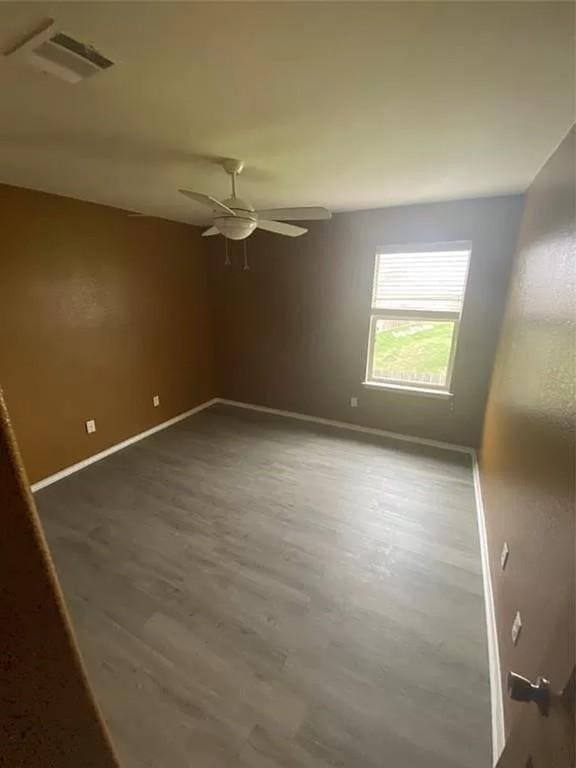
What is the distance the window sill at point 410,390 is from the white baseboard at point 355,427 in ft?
1.63

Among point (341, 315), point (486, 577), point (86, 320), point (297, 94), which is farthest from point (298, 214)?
point (486, 577)

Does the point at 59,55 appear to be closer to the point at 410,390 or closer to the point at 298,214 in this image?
the point at 298,214

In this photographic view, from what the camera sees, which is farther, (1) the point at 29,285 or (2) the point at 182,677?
(1) the point at 29,285

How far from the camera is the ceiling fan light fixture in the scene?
6.65 ft

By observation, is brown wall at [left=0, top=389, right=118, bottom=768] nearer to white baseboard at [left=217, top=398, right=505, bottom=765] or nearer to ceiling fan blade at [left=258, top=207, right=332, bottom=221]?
white baseboard at [left=217, top=398, right=505, bottom=765]

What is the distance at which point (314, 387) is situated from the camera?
417cm

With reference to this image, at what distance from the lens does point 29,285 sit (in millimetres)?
2670

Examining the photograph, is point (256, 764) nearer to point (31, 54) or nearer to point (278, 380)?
point (31, 54)

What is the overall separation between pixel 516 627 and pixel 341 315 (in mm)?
3025

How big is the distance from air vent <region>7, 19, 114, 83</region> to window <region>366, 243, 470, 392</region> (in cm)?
282

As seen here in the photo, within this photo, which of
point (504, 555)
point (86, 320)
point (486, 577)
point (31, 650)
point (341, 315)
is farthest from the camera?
point (341, 315)

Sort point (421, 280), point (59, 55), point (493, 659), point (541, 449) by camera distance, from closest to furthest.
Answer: point (59, 55) → point (541, 449) → point (493, 659) → point (421, 280)

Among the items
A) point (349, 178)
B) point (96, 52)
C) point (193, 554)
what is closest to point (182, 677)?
point (193, 554)

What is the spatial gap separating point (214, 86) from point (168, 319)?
9.70 ft
